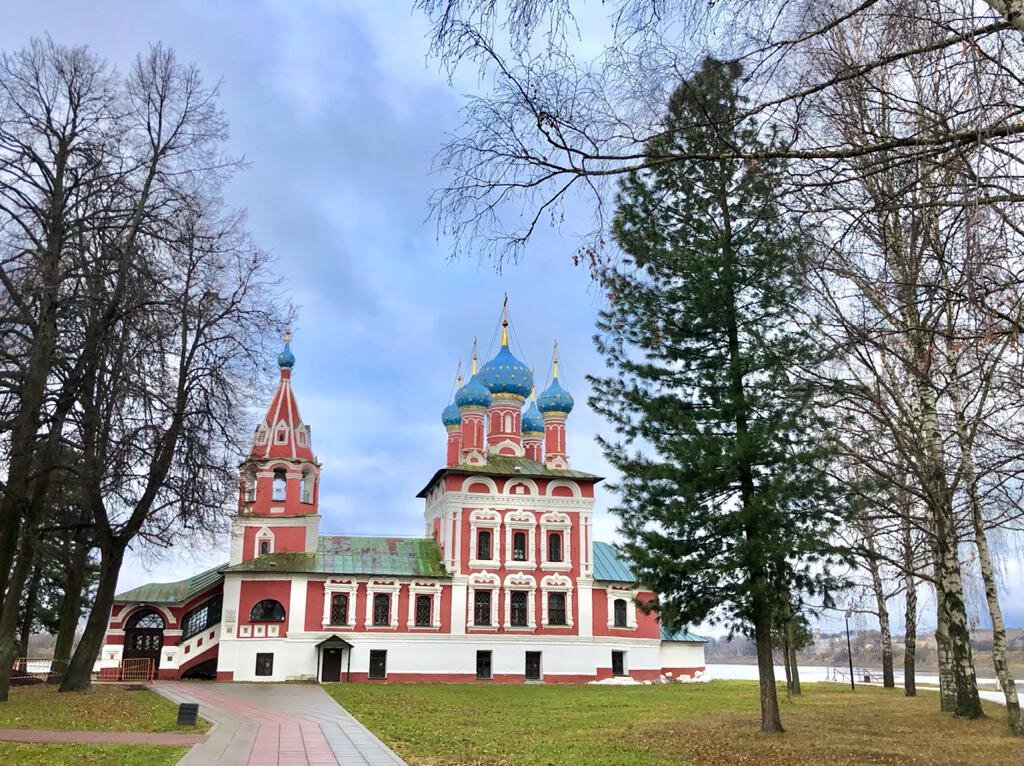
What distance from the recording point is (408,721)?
57.9 ft

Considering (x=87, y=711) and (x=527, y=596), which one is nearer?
(x=87, y=711)

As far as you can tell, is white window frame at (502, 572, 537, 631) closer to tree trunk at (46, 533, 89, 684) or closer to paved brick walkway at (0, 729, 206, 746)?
tree trunk at (46, 533, 89, 684)

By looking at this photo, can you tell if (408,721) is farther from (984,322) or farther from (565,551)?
(565,551)

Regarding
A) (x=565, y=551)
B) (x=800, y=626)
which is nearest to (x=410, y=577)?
(x=565, y=551)

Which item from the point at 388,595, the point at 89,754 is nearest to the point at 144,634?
the point at 388,595

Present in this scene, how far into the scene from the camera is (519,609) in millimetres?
36781

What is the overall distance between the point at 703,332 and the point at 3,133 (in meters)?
15.4

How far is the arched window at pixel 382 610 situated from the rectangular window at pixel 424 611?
4.16 ft

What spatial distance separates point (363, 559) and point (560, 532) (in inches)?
362

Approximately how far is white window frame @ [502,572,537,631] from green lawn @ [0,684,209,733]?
16.8 meters

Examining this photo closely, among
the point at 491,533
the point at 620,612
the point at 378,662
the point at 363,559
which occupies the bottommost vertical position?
the point at 378,662

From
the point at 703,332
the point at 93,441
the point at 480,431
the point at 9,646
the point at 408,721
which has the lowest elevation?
the point at 408,721

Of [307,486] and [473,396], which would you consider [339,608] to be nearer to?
[307,486]

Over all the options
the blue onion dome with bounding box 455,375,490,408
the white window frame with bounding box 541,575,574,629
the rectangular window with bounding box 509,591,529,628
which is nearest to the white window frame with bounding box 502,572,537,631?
the rectangular window with bounding box 509,591,529,628
